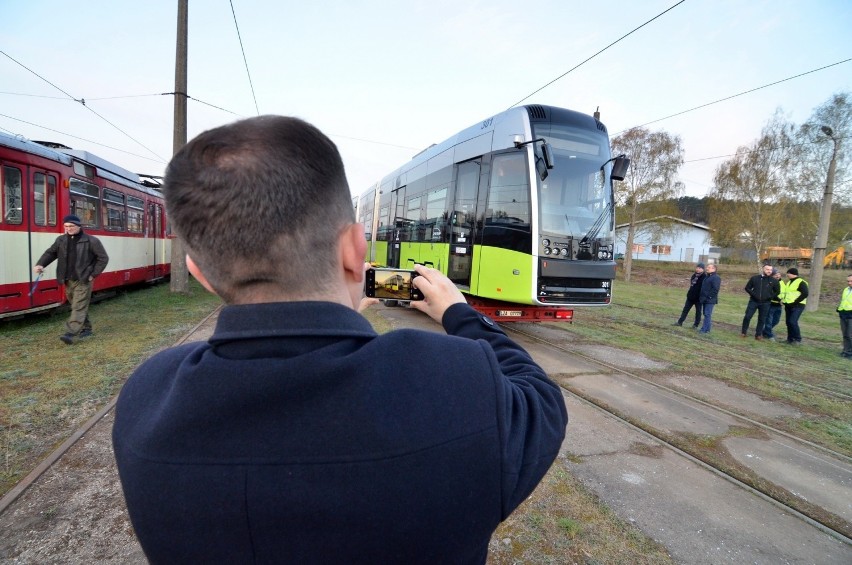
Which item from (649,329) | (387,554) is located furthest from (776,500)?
(649,329)

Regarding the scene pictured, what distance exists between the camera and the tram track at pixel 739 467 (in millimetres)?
3490

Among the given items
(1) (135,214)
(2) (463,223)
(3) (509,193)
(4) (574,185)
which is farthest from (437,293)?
(1) (135,214)

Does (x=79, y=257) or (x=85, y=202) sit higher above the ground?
(x=85, y=202)

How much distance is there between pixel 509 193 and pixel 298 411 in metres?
7.70

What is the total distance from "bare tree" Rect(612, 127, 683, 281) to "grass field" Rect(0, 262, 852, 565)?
17.0 metres

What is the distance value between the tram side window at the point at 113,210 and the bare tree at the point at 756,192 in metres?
31.9

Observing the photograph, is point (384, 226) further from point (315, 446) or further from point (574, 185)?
point (315, 446)

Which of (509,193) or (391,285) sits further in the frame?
(509,193)

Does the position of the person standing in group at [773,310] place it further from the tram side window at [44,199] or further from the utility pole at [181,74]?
the utility pole at [181,74]

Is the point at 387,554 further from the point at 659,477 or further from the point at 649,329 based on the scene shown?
the point at 649,329

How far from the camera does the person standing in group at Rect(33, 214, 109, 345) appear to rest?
7.42 meters

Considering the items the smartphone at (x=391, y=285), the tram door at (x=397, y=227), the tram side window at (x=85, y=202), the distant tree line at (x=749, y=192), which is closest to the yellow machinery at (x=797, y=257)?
the distant tree line at (x=749, y=192)

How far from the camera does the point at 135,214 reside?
47.2 feet

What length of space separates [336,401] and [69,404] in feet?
18.1
